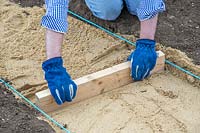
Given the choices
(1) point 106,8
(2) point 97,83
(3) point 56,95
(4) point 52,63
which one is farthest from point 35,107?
(1) point 106,8

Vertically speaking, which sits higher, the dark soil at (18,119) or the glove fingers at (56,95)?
the glove fingers at (56,95)

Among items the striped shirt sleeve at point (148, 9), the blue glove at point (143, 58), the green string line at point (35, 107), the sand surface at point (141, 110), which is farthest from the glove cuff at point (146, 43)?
the green string line at point (35, 107)

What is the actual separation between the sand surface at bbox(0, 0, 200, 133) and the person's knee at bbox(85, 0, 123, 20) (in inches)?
4.9

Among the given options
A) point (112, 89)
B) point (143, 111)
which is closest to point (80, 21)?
point (112, 89)

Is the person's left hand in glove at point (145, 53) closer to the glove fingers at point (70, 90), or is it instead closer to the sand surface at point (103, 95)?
the sand surface at point (103, 95)

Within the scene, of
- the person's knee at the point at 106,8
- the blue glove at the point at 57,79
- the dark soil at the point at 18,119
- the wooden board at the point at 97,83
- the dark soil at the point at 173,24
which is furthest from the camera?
the person's knee at the point at 106,8

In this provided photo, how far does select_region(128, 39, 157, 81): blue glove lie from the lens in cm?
298

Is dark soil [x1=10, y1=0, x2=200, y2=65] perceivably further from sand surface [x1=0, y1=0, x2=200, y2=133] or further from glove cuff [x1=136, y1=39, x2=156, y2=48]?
glove cuff [x1=136, y1=39, x2=156, y2=48]

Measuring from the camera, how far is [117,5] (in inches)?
139

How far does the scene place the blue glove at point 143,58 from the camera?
2982 mm

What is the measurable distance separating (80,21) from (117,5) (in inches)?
12.9

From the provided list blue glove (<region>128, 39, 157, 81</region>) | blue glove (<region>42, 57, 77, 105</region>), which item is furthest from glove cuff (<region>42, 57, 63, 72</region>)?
blue glove (<region>128, 39, 157, 81</region>)

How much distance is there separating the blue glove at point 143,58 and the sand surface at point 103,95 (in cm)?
13

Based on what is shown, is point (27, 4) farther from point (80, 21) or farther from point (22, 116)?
point (22, 116)
